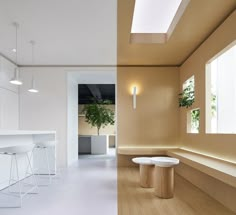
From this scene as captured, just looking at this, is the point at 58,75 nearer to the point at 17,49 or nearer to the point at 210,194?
the point at 17,49

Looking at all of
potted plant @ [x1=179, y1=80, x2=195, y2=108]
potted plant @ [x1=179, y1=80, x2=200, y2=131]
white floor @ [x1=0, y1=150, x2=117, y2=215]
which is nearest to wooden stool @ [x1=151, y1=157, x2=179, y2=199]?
white floor @ [x1=0, y1=150, x2=117, y2=215]

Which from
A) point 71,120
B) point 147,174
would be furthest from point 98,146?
point 147,174

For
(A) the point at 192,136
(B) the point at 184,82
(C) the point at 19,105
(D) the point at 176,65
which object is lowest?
(A) the point at 192,136

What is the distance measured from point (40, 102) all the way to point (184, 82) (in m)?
3.65

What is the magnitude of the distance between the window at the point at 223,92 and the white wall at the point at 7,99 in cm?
429

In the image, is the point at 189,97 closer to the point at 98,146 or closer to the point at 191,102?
the point at 191,102

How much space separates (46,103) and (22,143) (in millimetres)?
2087

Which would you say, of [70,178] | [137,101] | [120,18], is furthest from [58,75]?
[120,18]

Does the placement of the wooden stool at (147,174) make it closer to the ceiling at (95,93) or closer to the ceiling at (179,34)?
the ceiling at (179,34)

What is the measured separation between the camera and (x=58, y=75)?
6520 mm

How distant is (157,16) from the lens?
4.06 metres

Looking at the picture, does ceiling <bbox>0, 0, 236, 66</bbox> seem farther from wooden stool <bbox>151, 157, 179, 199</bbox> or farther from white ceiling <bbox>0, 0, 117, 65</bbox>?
wooden stool <bbox>151, 157, 179, 199</bbox>

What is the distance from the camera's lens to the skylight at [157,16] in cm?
365

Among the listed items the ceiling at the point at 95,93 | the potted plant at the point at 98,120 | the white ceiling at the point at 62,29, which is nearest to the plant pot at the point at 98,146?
the potted plant at the point at 98,120
